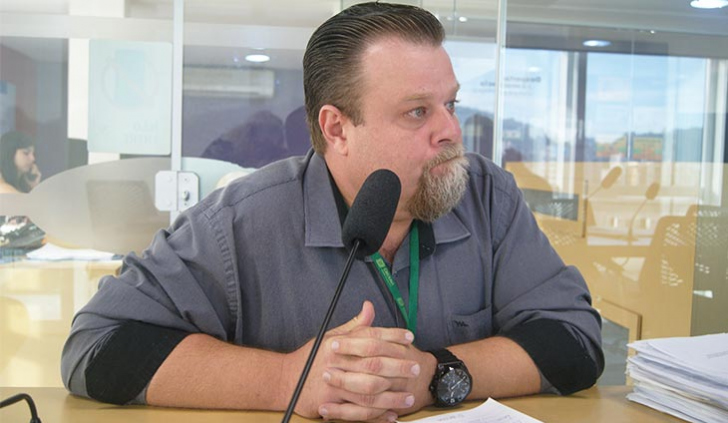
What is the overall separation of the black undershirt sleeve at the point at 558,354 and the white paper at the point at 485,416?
0.59 feet

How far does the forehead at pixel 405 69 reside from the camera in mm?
1446

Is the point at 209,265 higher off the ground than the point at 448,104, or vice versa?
the point at 448,104

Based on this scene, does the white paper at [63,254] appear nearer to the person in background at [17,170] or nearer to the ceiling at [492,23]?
the person in background at [17,170]

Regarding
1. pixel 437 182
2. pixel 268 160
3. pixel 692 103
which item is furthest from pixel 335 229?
pixel 692 103

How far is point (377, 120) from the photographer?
4.91ft

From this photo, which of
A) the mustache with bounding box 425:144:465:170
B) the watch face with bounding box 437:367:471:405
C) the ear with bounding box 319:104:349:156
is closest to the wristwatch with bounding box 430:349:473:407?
the watch face with bounding box 437:367:471:405

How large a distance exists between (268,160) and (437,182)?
7.64ft

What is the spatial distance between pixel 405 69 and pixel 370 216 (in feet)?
1.94

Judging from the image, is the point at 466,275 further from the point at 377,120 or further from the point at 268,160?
the point at 268,160

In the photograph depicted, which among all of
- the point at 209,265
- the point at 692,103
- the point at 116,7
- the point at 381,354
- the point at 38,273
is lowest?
the point at 38,273

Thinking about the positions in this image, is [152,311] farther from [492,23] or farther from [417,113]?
[492,23]

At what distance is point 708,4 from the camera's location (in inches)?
143

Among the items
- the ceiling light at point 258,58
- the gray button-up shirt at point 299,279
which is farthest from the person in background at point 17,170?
the gray button-up shirt at point 299,279

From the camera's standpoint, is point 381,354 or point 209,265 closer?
point 381,354
